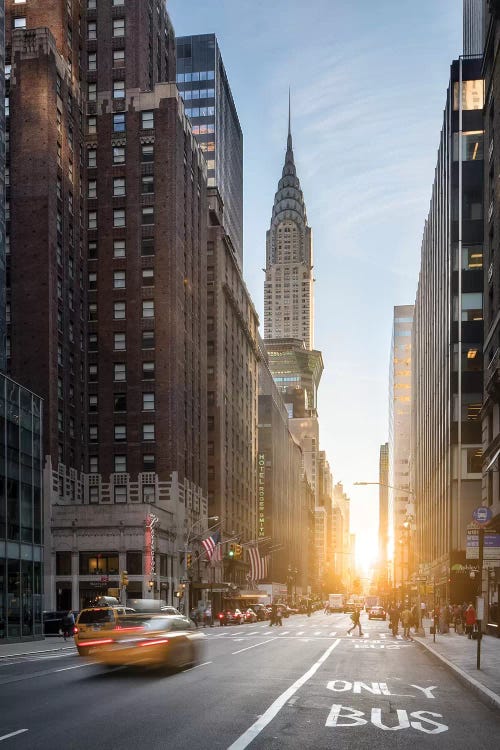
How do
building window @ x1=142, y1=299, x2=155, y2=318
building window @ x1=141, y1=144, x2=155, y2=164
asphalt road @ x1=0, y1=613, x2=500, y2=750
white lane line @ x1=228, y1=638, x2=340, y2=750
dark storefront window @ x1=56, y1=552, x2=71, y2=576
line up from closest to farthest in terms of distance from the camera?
white lane line @ x1=228, y1=638, x2=340, y2=750 → asphalt road @ x1=0, y1=613, x2=500, y2=750 → dark storefront window @ x1=56, y1=552, x2=71, y2=576 → building window @ x1=142, y1=299, x2=155, y2=318 → building window @ x1=141, y1=144, x2=155, y2=164

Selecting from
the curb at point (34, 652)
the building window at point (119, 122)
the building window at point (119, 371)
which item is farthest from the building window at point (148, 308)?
the curb at point (34, 652)

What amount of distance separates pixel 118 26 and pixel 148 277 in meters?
27.4

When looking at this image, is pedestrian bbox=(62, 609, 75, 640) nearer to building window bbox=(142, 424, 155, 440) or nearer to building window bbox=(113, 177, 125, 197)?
building window bbox=(142, 424, 155, 440)

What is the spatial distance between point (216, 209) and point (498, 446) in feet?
275

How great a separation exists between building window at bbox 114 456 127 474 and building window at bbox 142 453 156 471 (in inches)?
72.9

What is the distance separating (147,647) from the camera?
73.4 ft

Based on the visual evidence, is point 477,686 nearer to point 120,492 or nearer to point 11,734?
point 11,734

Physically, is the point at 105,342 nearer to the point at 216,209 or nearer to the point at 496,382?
the point at 216,209

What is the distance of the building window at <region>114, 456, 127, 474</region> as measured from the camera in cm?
8869

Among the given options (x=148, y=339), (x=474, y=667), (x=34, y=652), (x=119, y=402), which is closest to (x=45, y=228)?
(x=148, y=339)

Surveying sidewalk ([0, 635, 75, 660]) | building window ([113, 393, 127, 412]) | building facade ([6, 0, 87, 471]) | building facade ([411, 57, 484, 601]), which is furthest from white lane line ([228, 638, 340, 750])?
building window ([113, 393, 127, 412])

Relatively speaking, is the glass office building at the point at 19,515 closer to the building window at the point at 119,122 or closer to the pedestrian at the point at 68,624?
the pedestrian at the point at 68,624

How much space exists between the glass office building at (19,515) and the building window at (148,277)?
136 ft

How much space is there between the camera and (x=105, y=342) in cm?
9038
